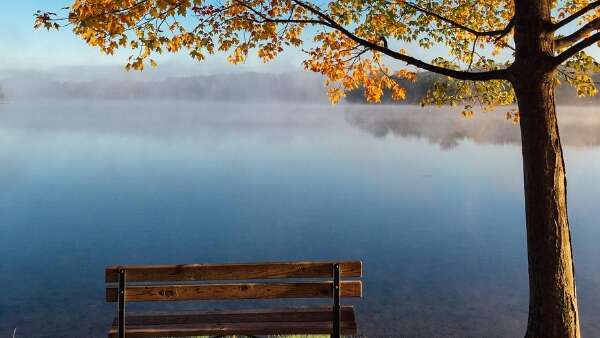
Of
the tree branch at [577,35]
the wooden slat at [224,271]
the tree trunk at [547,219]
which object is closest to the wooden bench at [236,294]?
the wooden slat at [224,271]

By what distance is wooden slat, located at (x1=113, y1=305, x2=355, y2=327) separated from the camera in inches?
319

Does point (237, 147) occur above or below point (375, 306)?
above

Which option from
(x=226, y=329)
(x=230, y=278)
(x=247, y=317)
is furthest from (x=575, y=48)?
(x=226, y=329)

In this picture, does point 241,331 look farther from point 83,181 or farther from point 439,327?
point 83,181

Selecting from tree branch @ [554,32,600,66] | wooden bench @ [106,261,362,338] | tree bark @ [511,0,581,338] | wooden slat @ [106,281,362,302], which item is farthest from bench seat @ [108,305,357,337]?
tree branch @ [554,32,600,66]

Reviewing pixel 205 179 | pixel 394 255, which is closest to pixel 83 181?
pixel 205 179

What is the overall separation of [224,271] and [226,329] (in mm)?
980

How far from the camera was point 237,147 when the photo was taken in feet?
304

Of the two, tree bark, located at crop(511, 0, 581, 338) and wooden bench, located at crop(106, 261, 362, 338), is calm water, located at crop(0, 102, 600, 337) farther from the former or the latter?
wooden bench, located at crop(106, 261, 362, 338)

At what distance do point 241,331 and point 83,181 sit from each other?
4894 cm

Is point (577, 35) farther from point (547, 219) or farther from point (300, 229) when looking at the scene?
point (300, 229)

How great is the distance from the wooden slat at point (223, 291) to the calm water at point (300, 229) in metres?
9.08

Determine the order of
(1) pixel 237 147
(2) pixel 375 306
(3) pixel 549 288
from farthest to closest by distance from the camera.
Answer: (1) pixel 237 147
(2) pixel 375 306
(3) pixel 549 288

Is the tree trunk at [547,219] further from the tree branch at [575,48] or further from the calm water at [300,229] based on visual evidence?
the calm water at [300,229]
